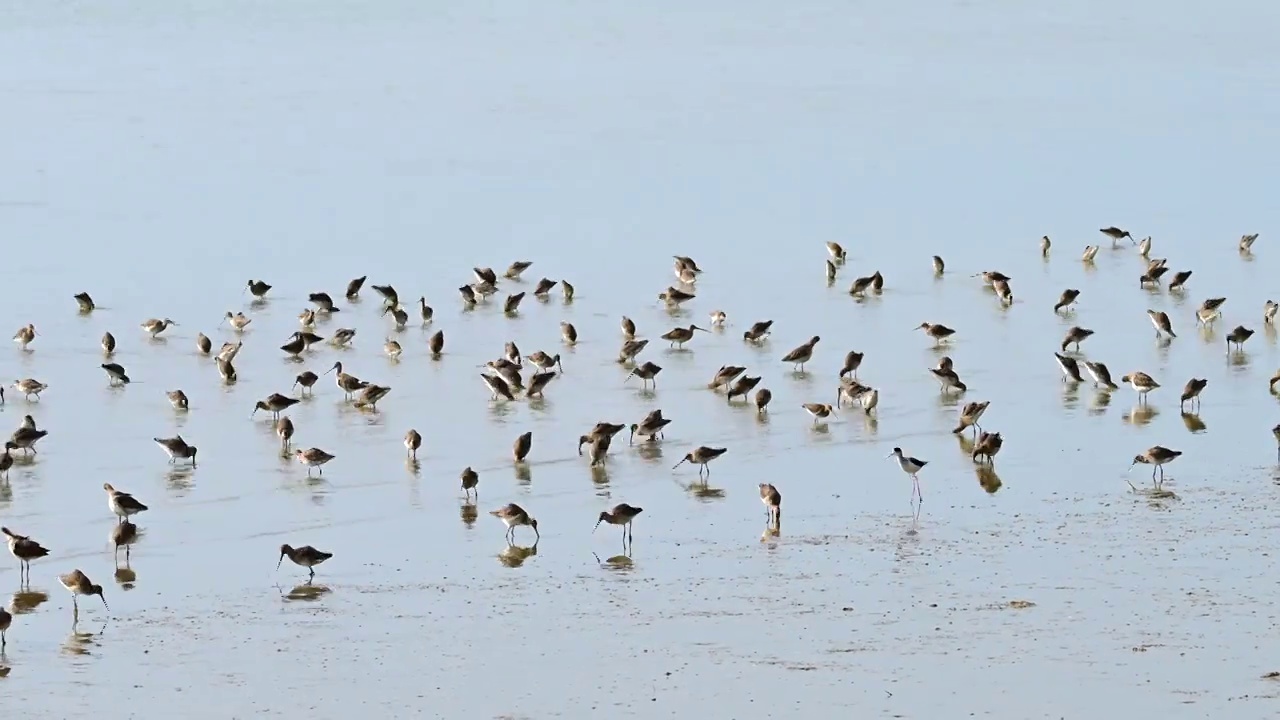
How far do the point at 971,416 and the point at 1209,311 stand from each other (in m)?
A: 7.08

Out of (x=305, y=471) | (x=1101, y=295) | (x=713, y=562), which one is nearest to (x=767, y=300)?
(x=1101, y=295)

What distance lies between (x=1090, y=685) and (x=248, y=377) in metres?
13.4

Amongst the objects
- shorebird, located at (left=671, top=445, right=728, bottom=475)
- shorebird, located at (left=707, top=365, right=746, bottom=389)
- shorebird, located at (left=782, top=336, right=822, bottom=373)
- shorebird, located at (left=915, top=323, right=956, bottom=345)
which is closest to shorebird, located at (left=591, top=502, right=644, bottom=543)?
shorebird, located at (left=671, top=445, right=728, bottom=475)

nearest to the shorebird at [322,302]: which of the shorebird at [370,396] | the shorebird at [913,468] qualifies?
the shorebird at [370,396]

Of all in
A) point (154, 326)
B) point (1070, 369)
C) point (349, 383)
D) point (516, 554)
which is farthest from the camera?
point (154, 326)

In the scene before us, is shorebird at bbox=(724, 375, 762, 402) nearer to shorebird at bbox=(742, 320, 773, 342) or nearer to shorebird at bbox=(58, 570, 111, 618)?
shorebird at bbox=(742, 320, 773, 342)

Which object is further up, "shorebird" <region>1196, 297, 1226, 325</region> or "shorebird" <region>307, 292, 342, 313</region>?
"shorebird" <region>307, 292, 342, 313</region>

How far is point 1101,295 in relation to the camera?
29172mm

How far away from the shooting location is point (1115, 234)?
3303 cm

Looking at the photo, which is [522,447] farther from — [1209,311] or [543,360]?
[1209,311]

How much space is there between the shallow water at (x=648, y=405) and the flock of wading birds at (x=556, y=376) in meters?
0.23

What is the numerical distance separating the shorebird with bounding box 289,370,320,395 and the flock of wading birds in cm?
2

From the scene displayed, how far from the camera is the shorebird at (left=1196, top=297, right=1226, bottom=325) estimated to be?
26766 mm

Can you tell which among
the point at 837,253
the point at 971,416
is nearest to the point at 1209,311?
the point at 837,253
